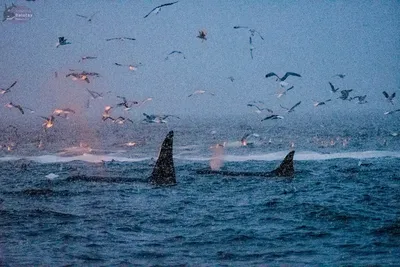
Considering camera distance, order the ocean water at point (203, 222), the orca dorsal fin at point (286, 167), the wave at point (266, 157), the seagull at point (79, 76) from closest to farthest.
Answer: the ocean water at point (203, 222) < the seagull at point (79, 76) < the orca dorsal fin at point (286, 167) < the wave at point (266, 157)

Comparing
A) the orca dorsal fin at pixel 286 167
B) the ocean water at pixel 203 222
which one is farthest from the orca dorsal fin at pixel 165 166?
the orca dorsal fin at pixel 286 167

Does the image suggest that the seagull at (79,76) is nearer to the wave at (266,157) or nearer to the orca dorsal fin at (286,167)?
the orca dorsal fin at (286,167)

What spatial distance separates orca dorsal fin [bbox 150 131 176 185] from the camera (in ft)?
89.9

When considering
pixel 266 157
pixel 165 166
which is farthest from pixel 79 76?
pixel 266 157

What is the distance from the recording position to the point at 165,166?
27.8 metres

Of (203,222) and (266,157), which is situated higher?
(266,157)

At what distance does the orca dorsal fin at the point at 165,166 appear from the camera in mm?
27391

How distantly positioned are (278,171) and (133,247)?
722 inches

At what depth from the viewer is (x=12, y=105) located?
2469 centimetres

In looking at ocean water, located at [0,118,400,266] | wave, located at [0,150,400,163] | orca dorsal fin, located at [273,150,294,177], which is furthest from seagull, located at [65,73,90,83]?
wave, located at [0,150,400,163]

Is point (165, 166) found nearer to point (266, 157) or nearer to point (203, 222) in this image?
point (203, 222)

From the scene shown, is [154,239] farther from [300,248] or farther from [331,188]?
[331,188]

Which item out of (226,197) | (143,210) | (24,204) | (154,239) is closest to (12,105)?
(24,204)

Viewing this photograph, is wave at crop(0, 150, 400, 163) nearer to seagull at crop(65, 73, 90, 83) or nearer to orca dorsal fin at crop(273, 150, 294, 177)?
orca dorsal fin at crop(273, 150, 294, 177)
